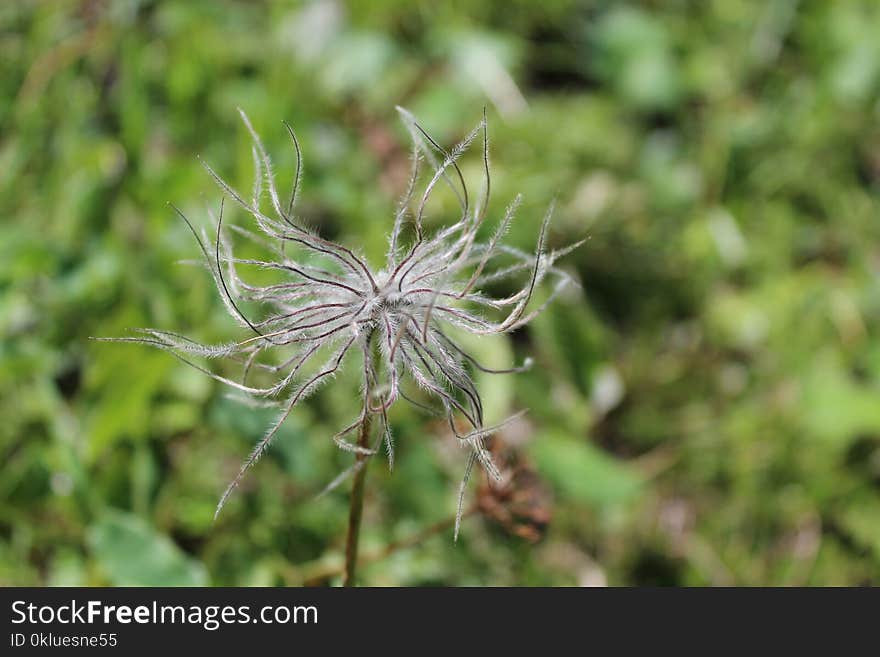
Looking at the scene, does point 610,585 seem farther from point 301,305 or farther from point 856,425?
point 301,305

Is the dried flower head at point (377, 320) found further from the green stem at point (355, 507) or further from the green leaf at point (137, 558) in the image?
the green leaf at point (137, 558)

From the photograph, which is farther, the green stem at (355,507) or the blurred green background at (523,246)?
the blurred green background at (523,246)

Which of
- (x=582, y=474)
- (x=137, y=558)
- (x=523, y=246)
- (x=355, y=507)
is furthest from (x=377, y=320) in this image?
(x=523, y=246)

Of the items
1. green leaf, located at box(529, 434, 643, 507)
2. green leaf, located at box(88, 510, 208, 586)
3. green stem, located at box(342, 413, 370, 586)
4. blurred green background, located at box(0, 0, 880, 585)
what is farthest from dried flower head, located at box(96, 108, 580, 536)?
green leaf, located at box(529, 434, 643, 507)

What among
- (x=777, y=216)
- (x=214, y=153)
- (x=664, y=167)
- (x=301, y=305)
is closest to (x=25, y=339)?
(x=214, y=153)

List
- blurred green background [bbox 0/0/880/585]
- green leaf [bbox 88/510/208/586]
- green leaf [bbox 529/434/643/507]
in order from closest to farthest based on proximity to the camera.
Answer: green leaf [bbox 88/510/208/586], blurred green background [bbox 0/0/880/585], green leaf [bbox 529/434/643/507]

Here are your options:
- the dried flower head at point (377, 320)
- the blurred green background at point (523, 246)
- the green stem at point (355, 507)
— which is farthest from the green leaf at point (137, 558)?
the dried flower head at point (377, 320)

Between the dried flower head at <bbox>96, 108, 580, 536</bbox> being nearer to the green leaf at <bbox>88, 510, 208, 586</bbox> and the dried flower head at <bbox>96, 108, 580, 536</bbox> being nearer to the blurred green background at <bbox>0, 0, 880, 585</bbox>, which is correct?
the blurred green background at <bbox>0, 0, 880, 585</bbox>
